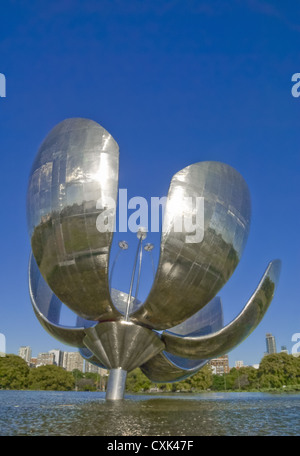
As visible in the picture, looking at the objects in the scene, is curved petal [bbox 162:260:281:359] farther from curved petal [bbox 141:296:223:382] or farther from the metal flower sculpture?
curved petal [bbox 141:296:223:382]

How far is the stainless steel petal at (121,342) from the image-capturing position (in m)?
12.4

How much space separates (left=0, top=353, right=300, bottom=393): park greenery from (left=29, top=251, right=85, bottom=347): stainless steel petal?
31976 millimetres

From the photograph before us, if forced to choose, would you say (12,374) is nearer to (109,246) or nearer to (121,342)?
(121,342)

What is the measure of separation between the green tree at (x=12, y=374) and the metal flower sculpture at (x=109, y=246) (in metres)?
39.1

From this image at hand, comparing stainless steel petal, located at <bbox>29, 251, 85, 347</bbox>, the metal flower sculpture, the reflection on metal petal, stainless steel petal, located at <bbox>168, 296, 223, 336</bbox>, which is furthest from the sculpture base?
stainless steel petal, located at <bbox>168, 296, 223, 336</bbox>

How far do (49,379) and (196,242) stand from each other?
45.3 m

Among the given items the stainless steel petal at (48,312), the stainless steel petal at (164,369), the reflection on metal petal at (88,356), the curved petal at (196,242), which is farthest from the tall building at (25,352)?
the curved petal at (196,242)

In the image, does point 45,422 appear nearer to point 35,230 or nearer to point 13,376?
point 35,230

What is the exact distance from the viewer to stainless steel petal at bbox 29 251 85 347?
14.5 meters

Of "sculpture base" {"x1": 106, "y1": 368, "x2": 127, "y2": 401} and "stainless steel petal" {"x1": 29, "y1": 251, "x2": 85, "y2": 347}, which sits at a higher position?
"stainless steel petal" {"x1": 29, "y1": 251, "x2": 85, "y2": 347}

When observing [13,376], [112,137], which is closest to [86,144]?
[112,137]

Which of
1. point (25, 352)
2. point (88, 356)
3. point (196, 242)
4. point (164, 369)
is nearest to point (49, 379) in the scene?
point (88, 356)
